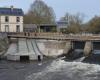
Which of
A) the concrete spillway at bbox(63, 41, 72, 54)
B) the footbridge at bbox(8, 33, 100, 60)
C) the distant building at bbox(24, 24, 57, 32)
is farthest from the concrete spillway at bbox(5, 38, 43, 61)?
the distant building at bbox(24, 24, 57, 32)

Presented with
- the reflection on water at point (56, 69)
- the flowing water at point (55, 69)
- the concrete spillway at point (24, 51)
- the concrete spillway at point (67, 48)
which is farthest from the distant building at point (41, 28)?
the flowing water at point (55, 69)

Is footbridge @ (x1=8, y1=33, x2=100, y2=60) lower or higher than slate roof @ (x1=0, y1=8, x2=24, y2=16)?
lower

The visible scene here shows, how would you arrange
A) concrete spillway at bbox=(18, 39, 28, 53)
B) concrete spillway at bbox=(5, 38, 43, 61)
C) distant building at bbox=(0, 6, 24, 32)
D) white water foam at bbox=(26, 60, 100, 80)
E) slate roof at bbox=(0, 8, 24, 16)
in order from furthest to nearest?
1. slate roof at bbox=(0, 8, 24, 16)
2. distant building at bbox=(0, 6, 24, 32)
3. concrete spillway at bbox=(18, 39, 28, 53)
4. concrete spillway at bbox=(5, 38, 43, 61)
5. white water foam at bbox=(26, 60, 100, 80)

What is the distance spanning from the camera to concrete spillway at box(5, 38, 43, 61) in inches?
3580

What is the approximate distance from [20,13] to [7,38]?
20444 millimetres

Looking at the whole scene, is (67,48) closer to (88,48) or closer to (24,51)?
(88,48)

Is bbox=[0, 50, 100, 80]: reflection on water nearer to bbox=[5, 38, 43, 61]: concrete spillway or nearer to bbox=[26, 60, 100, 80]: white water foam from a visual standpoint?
bbox=[26, 60, 100, 80]: white water foam

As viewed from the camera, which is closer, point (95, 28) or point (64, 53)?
point (64, 53)

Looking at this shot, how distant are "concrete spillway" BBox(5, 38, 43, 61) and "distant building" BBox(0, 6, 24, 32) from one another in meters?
18.9

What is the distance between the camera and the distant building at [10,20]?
114250 millimetres

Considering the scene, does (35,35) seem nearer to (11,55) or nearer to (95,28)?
(11,55)

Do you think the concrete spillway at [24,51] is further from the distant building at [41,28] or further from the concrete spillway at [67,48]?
the distant building at [41,28]

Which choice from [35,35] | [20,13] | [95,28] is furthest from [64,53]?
[95,28]

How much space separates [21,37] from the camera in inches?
3797
